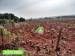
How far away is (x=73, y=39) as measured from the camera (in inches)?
586

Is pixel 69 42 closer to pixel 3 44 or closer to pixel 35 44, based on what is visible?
pixel 35 44

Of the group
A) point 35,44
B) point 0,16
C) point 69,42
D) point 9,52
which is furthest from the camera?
point 0,16

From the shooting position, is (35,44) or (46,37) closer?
(35,44)

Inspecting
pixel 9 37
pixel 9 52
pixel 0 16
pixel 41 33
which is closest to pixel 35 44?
pixel 9 37

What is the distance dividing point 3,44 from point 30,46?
139 cm

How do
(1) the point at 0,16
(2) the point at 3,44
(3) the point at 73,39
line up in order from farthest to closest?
(1) the point at 0,16 < (3) the point at 73,39 < (2) the point at 3,44

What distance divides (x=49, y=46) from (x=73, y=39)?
2.95m

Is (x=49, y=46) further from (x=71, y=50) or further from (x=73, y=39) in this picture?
(x=73, y=39)

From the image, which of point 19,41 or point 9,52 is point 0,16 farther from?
point 9,52

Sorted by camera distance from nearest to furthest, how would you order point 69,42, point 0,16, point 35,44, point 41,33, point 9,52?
1. point 9,52
2. point 35,44
3. point 69,42
4. point 41,33
5. point 0,16

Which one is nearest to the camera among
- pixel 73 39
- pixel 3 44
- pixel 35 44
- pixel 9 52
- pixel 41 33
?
pixel 9 52

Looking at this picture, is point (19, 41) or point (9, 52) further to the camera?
point (19, 41)

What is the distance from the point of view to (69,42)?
1394 cm

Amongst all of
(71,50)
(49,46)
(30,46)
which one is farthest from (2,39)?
(71,50)
